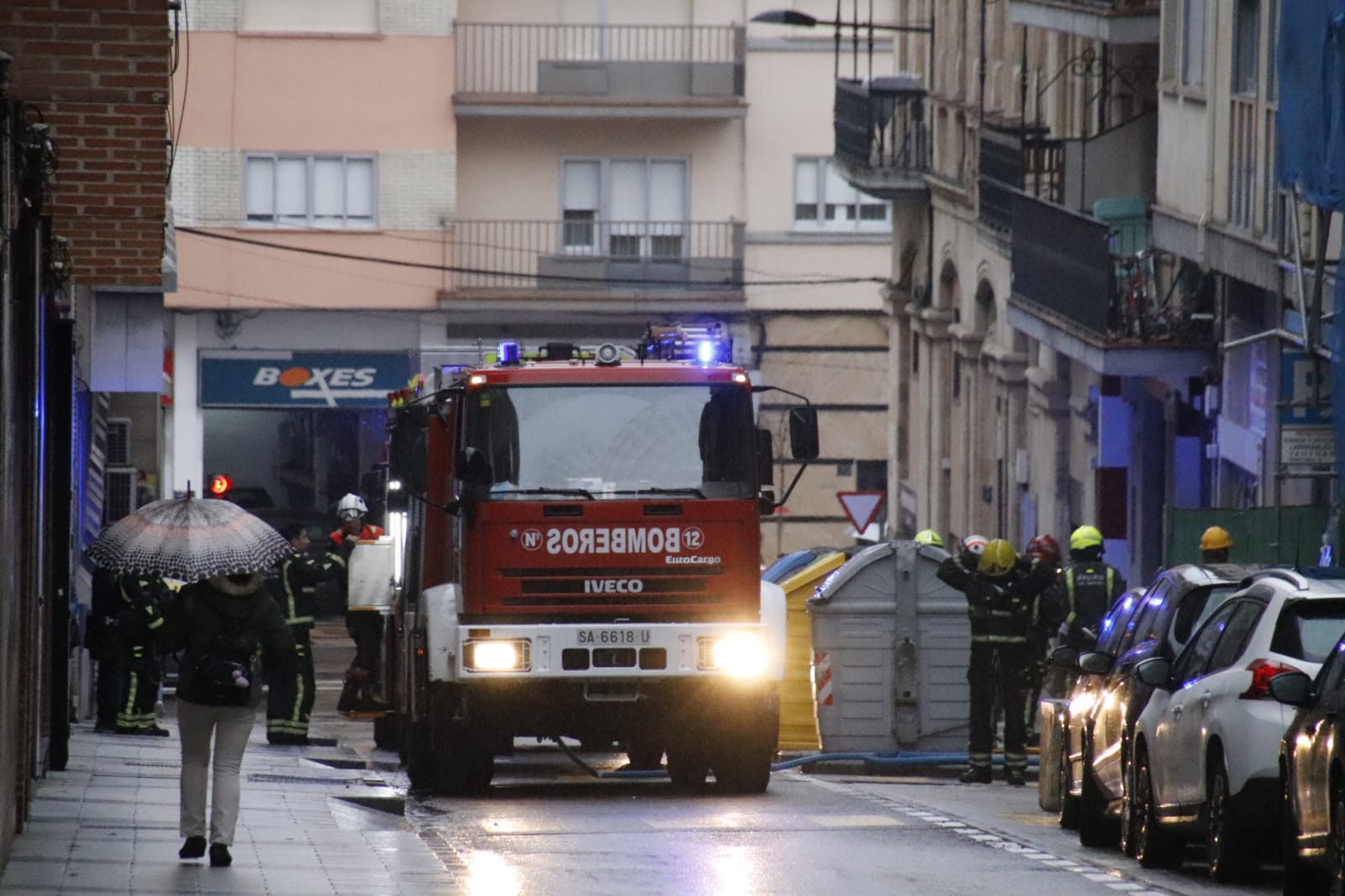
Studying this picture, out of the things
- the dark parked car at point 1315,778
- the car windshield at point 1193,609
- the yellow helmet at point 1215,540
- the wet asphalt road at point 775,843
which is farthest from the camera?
the yellow helmet at point 1215,540

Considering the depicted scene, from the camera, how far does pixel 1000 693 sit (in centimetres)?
1919

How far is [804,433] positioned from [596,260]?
86.2 feet

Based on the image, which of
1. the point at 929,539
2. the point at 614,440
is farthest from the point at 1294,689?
the point at 929,539

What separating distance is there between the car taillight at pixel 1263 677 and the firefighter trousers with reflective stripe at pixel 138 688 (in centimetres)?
1043

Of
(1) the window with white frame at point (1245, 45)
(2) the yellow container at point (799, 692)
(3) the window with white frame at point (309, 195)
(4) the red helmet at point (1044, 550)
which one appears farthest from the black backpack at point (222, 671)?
(3) the window with white frame at point (309, 195)

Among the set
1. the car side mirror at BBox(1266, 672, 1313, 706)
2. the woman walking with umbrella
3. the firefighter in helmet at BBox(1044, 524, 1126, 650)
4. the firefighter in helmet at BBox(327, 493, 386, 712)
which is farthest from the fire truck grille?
the car side mirror at BBox(1266, 672, 1313, 706)

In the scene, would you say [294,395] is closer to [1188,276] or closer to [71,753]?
[1188,276]

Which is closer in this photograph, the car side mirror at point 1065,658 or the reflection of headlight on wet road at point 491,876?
the reflection of headlight on wet road at point 491,876

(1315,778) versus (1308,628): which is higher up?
(1308,628)

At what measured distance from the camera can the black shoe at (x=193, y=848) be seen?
1255cm

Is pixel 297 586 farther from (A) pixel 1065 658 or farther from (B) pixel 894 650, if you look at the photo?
(A) pixel 1065 658

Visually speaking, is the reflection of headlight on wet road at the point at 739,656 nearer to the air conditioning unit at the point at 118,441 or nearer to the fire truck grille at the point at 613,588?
the fire truck grille at the point at 613,588

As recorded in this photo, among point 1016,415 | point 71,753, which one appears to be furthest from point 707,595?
point 1016,415

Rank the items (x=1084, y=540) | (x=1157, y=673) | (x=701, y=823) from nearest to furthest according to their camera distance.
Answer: (x=1157, y=673) < (x=701, y=823) < (x=1084, y=540)
